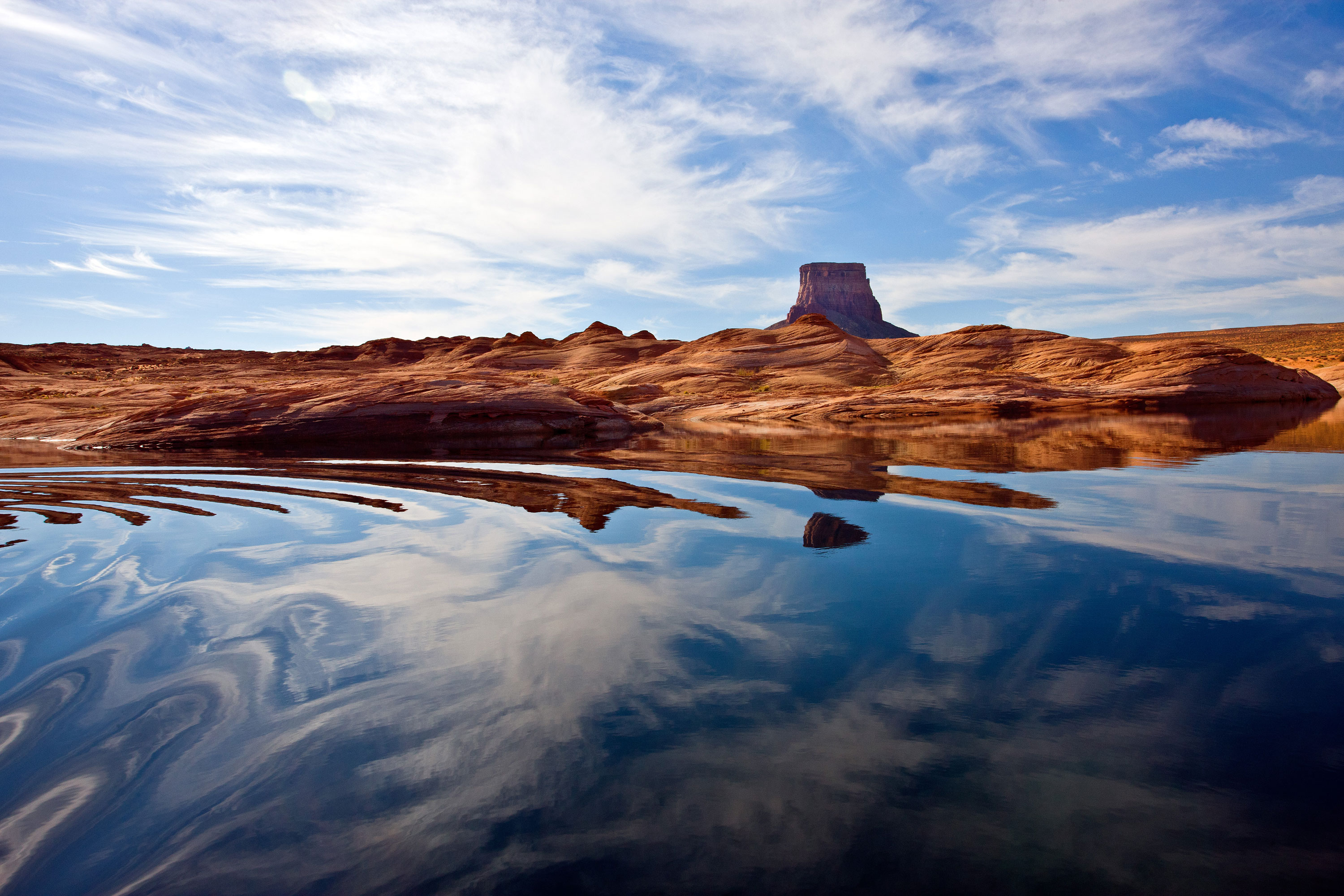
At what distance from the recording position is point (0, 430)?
49.0 ft

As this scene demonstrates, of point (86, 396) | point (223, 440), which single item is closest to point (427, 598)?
point (223, 440)

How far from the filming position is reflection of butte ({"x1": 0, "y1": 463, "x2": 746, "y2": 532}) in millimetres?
5113

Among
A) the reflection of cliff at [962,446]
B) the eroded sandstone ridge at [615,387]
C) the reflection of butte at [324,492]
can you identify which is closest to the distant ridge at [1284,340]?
the eroded sandstone ridge at [615,387]

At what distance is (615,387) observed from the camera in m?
33.8

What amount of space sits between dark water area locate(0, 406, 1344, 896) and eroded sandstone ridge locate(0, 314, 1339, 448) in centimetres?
892

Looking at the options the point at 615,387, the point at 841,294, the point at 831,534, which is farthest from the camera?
the point at 841,294

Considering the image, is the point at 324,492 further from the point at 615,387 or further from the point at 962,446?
the point at 615,387

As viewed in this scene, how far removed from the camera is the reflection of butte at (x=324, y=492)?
511cm

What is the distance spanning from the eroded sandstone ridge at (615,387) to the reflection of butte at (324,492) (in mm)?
4782

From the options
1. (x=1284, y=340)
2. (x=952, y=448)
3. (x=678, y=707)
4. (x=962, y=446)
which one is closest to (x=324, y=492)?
(x=678, y=707)

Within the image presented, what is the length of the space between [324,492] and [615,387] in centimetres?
2799

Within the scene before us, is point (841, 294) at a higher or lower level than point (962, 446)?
higher

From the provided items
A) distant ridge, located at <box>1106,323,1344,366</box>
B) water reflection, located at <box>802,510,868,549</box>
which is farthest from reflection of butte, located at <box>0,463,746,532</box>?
distant ridge, located at <box>1106,323,1344,366</box>

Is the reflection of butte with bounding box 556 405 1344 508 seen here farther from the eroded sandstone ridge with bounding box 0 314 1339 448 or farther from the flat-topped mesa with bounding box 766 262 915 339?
the flat-topped mesa with bounding box 766 262 915 339
